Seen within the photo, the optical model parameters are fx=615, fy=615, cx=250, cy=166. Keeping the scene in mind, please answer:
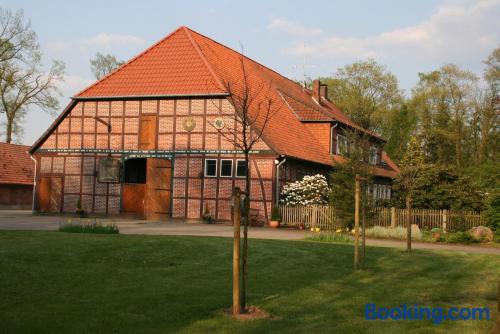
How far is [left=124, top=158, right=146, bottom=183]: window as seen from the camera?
33625 millimetres

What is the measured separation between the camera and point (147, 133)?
3119cm

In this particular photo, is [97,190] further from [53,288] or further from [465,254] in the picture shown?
[53,288]

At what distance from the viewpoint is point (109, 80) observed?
106 feet

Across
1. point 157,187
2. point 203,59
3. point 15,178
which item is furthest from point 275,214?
point 15,178

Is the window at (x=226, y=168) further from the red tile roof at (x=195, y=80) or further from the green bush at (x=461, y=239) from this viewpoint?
the green bush at (x=461, y=239)

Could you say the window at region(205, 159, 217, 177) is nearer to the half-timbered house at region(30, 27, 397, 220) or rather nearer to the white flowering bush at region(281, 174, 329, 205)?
the half-timbered house at region(30, 27, 397, 220)

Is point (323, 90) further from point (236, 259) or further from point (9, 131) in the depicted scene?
point (236, 259)

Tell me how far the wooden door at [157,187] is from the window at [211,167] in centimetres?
200

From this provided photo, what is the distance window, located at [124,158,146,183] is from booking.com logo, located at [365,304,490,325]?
26165 mm

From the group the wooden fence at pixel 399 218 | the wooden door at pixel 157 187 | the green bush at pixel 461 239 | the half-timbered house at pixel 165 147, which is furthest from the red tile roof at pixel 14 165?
the green bush at pixel 461 239

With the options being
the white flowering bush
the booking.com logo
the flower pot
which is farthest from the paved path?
the booking.com logo

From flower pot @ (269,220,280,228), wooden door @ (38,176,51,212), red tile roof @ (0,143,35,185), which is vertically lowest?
flower pot @ (269,220,280,228)

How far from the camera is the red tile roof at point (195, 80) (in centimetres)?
2986

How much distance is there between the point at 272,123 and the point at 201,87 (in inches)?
158
